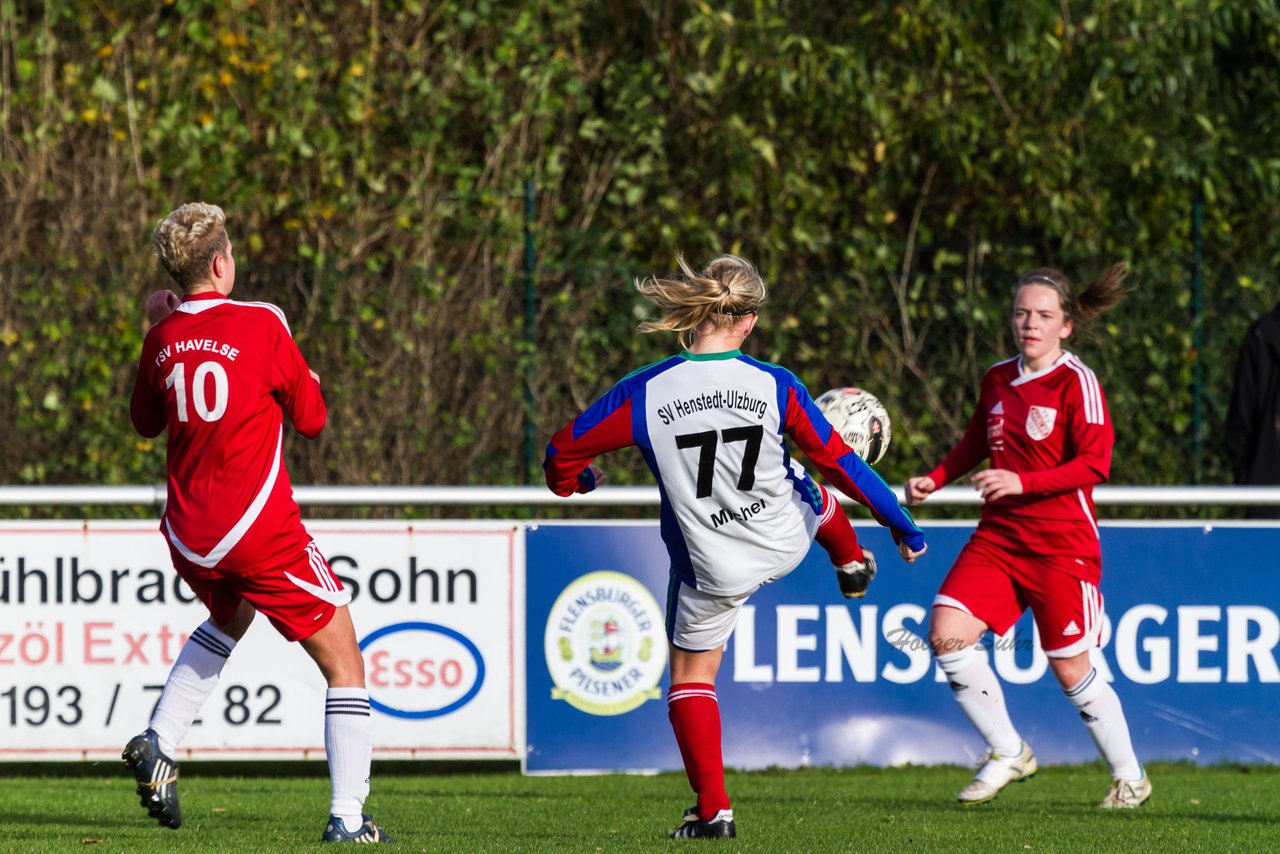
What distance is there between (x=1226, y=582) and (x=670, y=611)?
350 centimetres

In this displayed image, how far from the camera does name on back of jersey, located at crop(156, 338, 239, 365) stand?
502 cm

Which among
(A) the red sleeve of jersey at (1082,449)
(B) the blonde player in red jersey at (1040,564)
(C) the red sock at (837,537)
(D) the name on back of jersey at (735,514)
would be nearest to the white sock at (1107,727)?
(B) the blonde player in red jersey at (1040,564)

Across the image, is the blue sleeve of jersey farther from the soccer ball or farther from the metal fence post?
the metal fence post

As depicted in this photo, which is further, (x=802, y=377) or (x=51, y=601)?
(x=802, y=377)

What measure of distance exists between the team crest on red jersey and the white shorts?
4.91 ft

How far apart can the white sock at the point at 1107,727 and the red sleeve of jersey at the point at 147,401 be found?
3.51 metres

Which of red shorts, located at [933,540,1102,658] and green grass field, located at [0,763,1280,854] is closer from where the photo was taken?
green grass field, located at [0,763,1280,854]

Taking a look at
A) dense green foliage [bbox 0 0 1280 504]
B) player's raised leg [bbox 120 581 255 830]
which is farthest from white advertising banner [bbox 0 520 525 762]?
player's raised leg [bbox 120 581 255 830]

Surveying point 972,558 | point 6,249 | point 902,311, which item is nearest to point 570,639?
point 972,558

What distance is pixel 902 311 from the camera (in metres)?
9.27

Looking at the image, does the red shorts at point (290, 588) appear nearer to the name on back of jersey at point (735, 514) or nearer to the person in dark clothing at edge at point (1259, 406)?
the name on back of jersey at point (735, 514)

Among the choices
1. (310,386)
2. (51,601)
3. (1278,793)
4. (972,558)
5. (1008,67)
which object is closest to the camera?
(310,386)

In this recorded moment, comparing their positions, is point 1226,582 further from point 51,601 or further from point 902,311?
point 51,601

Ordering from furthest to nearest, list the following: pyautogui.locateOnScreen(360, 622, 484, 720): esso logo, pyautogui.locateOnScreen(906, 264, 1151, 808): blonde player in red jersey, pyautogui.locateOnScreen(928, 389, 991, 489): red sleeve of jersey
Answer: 1. pyautogui.locateOnScreen(360, 622, 484, 720): esso logo
2. pyautogui.locateOnScreen(928, 389, 991, 489): red sleeve of jersey
3. pyautogui.locateOnScreen(906, 264, 1151, 808): blonde player in red jersey
